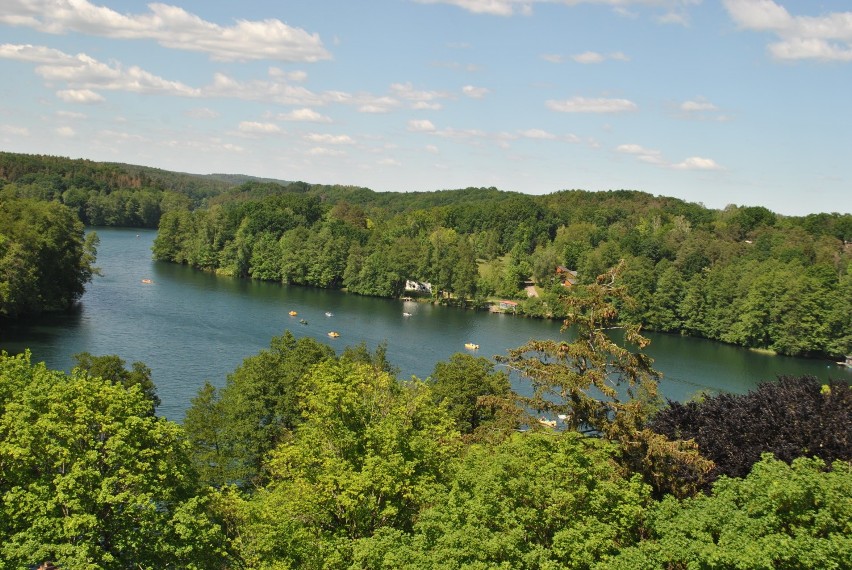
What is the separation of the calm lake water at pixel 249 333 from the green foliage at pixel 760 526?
30.9 m

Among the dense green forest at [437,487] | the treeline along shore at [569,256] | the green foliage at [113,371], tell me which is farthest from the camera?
the treeline along shore at [569,256]

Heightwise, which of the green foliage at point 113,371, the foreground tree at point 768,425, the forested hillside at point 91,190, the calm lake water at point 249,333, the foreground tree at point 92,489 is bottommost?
the calm lake water at point 249,333

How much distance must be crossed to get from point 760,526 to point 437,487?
7.32 metres

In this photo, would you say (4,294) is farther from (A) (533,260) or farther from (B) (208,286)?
(A) (533,260)

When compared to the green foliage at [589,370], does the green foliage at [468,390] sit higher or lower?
lower

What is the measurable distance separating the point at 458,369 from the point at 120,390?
19.5 meters

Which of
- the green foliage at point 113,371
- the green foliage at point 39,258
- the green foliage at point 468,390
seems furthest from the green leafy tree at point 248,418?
the green foliage at point 39,258

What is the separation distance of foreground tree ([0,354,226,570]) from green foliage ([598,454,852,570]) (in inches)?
363

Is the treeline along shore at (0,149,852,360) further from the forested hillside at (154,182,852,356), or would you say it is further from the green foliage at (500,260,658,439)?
the green foliage at (500,260,658,439)

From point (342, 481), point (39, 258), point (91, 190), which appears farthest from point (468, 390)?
point (91, 190)

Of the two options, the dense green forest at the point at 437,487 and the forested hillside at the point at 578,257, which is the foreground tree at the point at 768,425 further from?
the forested hillside at the point at 578,257

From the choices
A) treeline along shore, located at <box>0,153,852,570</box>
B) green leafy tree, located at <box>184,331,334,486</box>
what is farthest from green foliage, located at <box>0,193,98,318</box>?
green leafy tree, located at <box>184,331,334,486</box>

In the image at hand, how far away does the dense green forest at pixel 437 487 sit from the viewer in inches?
601

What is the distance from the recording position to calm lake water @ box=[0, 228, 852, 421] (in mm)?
55219
